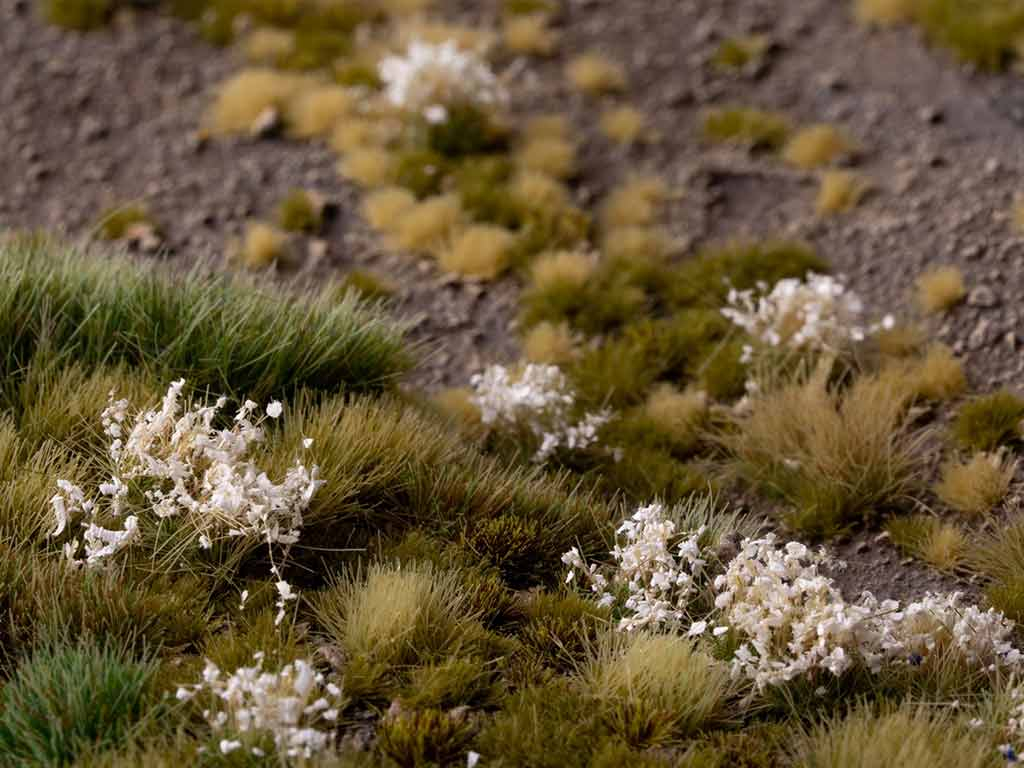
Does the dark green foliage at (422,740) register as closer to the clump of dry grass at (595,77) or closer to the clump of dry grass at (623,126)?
the clump of dry grass at (623,126)

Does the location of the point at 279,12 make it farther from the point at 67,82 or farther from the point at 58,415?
the point at 58,415

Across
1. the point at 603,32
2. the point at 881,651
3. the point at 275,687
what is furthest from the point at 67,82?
the point at 881,651

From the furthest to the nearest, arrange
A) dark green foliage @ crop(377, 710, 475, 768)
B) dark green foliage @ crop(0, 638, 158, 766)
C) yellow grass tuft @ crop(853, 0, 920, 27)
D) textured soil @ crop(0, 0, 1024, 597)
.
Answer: yellow grass tuft @ crop(853, 0, 920, 27)
textured soil @ crop(0, 0, 1024, 597)
dark green foliage @ crop(377, 710, 475, 768)
dark green foliage @ crop(0, 638, 158, 766)

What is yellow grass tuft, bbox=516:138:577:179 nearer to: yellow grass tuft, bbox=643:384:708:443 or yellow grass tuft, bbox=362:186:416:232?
yellow grass tuft, bbox=362:186:416:232

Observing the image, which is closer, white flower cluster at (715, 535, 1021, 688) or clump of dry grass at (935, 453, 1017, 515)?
white flower cluster at (715, 535, 1021, 688)

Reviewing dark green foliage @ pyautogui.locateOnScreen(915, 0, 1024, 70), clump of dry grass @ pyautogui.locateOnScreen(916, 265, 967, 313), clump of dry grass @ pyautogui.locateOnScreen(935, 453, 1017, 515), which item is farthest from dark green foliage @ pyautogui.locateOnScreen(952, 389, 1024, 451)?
dark green foliage @ pyautogui.locateOnScreen(915, 0, 1024, 70)

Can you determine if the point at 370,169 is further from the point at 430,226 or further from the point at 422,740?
the point at 422,740
